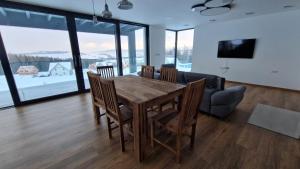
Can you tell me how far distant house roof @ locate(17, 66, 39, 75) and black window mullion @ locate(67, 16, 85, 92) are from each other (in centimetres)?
97

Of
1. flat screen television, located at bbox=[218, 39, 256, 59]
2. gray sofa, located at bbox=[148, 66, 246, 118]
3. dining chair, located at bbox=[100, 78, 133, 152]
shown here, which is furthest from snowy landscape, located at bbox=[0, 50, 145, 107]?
flat screen television, located at bbox=[218, 39, 256, 59]

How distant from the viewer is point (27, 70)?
140 inches

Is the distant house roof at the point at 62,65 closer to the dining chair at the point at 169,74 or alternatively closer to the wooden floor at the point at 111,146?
the wooden floor at the point at 111,146

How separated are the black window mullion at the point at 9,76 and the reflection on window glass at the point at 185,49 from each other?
661cm

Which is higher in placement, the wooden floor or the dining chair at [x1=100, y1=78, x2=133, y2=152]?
the dining chair at [x1=100, y1=78, x2=133, y2=152]

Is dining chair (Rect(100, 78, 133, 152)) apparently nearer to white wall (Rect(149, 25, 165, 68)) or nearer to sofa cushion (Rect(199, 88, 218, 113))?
sofa cushion (Rect(199, 88, 218, 113))

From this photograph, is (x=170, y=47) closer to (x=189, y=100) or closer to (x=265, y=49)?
(x=265, y=49)

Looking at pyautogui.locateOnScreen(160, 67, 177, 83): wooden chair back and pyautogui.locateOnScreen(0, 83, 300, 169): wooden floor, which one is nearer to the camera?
pyautogui.locateOnScreen(0, 83, 300, 169): wooden floor

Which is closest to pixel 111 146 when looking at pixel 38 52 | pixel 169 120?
pixel 169 120

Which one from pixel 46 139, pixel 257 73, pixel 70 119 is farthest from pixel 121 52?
pixel 257 73

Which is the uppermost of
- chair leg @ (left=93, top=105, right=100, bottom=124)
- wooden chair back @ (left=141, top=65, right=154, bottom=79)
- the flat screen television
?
the flat screen television

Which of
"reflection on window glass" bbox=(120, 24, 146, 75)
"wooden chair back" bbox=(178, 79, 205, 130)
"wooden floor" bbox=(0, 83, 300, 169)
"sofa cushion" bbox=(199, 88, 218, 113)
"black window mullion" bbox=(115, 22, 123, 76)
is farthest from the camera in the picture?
"reflection on window glass" bbox=(120, 24, 146, 75)

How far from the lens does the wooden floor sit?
1.63 metres

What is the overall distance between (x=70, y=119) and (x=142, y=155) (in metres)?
1.80
